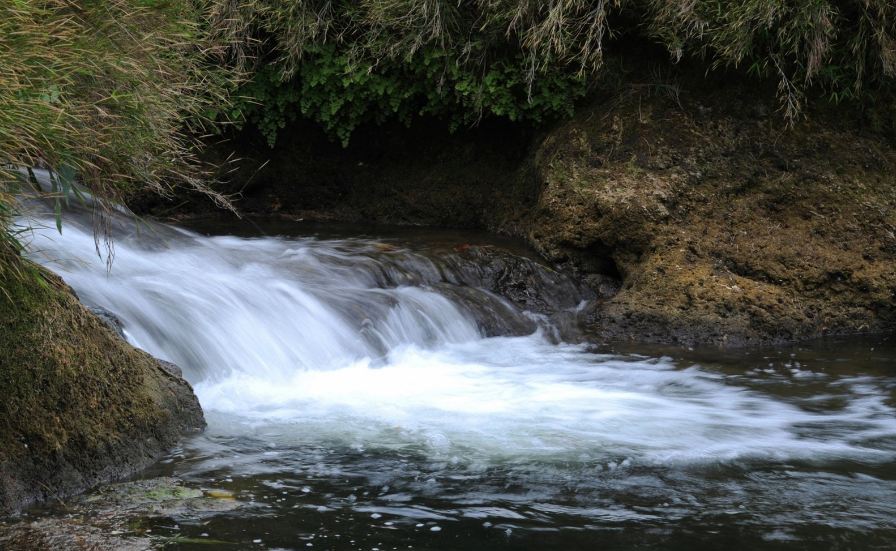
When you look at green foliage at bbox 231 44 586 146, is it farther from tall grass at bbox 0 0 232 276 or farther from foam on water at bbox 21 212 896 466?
tall grass at bbox 0 0 232 276

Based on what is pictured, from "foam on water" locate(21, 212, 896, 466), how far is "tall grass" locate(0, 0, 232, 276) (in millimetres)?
461

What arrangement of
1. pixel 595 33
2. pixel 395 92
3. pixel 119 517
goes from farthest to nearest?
pixel 395 92
pixel 595 33
pixel 119 517

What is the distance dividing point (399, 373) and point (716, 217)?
2876 millimetres

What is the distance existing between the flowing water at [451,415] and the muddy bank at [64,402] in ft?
0.65

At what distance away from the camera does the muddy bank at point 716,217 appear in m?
7.15

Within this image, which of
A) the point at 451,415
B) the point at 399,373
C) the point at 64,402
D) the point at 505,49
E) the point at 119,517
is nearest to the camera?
the point at 119,517

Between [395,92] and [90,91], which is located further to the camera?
[395,92]

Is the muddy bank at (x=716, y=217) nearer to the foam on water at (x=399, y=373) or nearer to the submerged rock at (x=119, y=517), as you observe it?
the foam on water at (x=399, y=373)

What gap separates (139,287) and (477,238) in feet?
10.5

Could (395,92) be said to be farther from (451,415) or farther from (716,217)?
(451,415)

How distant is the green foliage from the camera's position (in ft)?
26.4

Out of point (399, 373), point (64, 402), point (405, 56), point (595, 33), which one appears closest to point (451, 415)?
point (399, 373)

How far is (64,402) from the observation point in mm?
3814

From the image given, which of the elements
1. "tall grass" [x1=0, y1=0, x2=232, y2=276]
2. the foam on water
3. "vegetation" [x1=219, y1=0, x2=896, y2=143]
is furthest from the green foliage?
"tall grass" [x1=0, y1=0, x2=232, y2=276]
